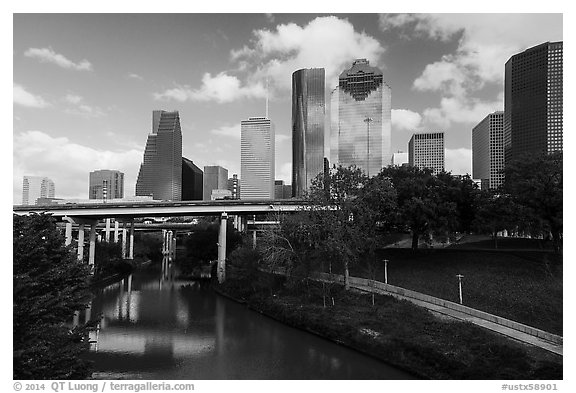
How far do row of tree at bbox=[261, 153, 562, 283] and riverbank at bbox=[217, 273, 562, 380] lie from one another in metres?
2.99

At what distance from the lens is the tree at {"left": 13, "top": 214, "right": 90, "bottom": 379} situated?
1386 centimetres

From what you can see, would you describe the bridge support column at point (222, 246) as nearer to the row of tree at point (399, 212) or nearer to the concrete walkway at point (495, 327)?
the row of tree at point (399, 212)

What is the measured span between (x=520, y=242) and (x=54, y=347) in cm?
4384

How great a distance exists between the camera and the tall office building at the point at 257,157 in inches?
6831

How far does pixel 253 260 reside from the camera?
36.7 meters

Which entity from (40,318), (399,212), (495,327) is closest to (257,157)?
(399,212)

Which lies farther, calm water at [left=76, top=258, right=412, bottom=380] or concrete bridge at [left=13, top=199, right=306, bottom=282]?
concrete bridge at [left=13, top=199, right=306, bottom=282]

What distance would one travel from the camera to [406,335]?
69.5 ft

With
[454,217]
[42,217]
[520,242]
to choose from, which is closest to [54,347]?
[42,217]

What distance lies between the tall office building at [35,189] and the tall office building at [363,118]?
7970cm

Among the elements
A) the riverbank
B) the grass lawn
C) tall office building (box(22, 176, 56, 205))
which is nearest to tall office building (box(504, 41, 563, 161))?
the grass lawn

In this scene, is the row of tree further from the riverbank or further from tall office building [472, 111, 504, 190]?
tall office building [472, 111, 504, 190]

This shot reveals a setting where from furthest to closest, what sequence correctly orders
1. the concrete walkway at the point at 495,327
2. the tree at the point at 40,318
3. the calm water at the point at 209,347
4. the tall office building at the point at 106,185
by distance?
1. the tall office building at the point at 106,185
2. the calm water at the point at 209,347
3. the concrete walkway at the point at 495,327
4. the tree at the point at 40,318

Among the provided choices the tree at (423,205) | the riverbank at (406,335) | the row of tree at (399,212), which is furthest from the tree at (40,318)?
the tree at (423,205)
